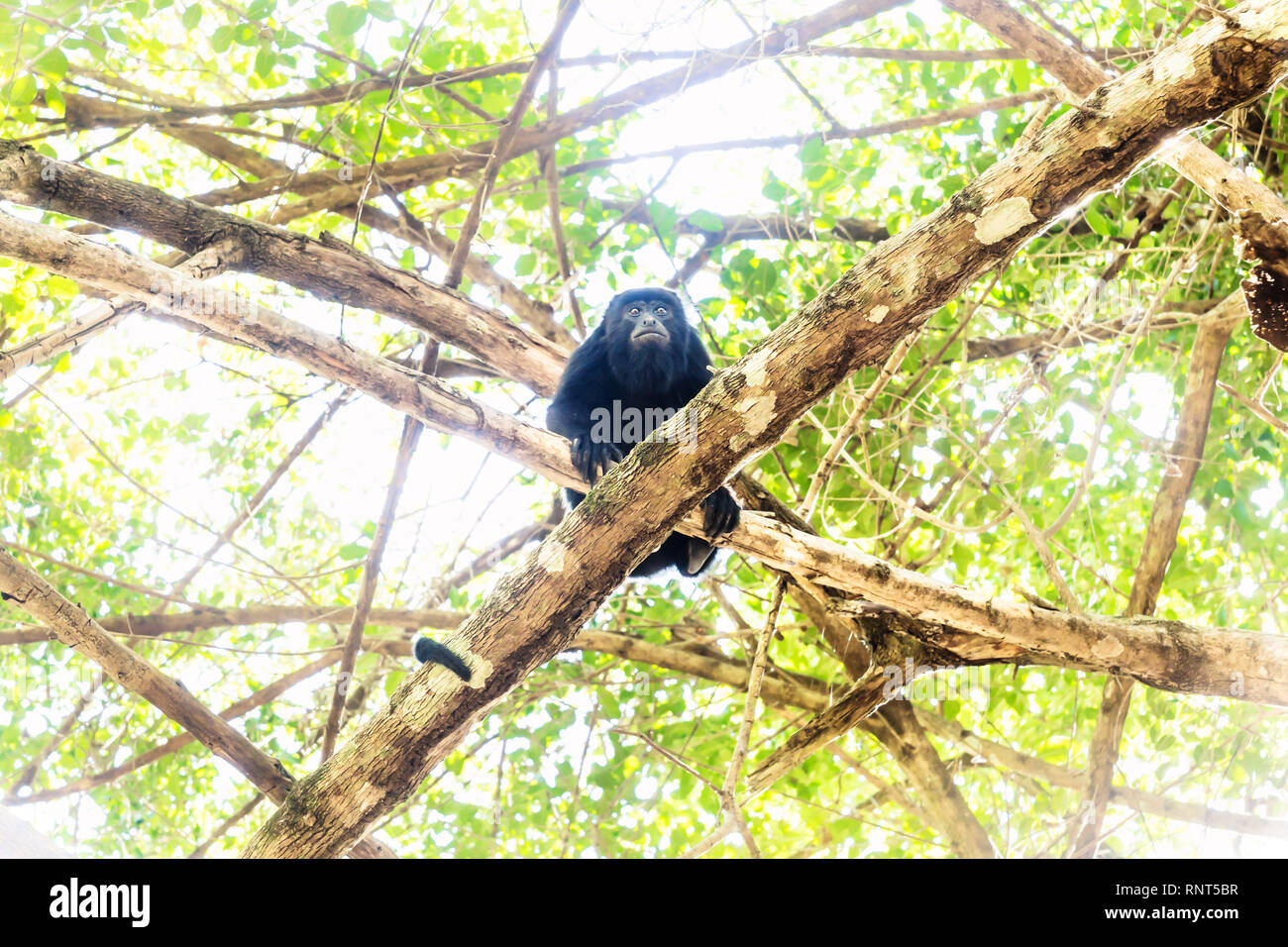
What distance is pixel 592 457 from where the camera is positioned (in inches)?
127

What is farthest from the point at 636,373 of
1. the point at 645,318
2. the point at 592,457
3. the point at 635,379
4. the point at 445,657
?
the point at 445,657

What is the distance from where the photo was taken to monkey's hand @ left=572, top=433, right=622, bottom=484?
3074mm

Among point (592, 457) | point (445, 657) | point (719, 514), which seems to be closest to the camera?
point (445, 657)

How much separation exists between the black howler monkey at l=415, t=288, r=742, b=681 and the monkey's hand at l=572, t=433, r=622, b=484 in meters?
0.10

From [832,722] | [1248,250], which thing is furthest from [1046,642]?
[1248,250]

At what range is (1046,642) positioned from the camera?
3268 millimetres

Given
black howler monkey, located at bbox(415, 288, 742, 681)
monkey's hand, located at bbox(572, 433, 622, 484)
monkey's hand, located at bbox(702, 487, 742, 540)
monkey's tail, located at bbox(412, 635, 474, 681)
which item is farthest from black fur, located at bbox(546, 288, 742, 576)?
monkey's tail, located at bbox(412, 635, 474, 681)

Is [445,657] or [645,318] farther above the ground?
[645,318]

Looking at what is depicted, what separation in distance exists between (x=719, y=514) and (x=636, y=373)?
142 cm

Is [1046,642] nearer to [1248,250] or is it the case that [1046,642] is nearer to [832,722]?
[832,722]

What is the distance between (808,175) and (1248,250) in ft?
5.98

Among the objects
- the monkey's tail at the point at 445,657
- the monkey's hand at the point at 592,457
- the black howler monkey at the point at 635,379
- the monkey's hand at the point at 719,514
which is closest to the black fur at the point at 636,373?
the black howler monkey at the point at 635,379

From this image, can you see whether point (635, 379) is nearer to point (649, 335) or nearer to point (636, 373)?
point (636, 373)

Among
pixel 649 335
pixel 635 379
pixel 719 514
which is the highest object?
pixel 649 335
